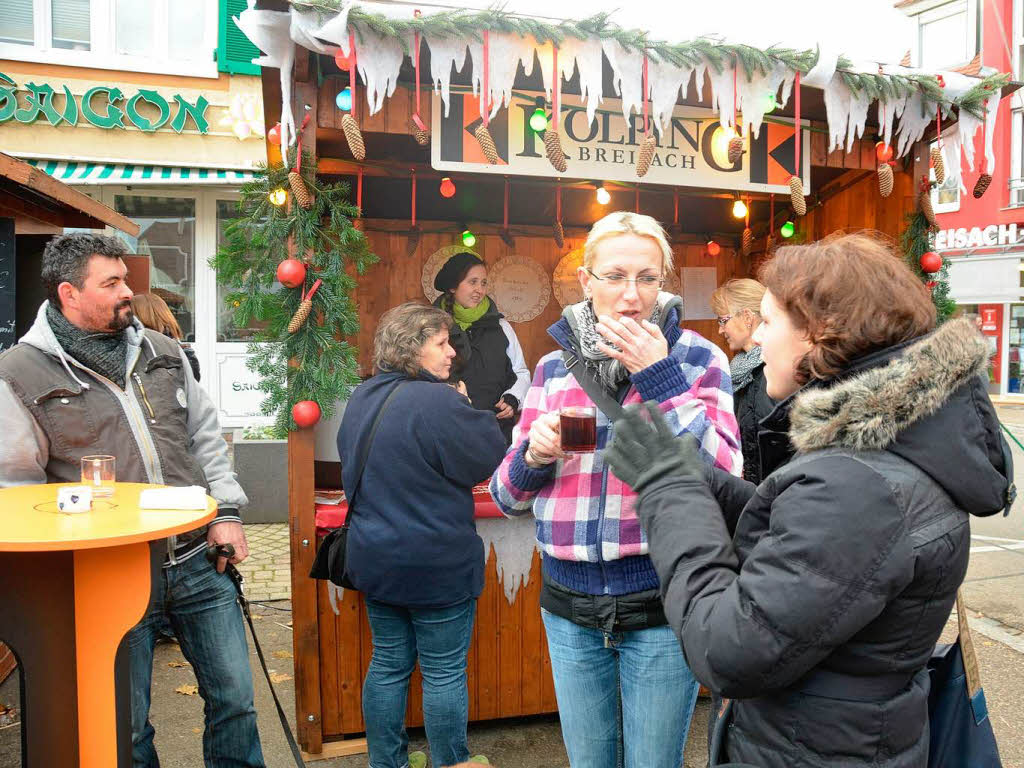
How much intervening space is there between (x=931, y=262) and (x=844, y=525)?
3621 mm

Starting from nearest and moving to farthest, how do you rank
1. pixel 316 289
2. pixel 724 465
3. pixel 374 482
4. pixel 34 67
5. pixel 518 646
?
pixel 724 465 < pixel 374 482 < pixel 316 289 < pixel 518 646 < pixel 34 67

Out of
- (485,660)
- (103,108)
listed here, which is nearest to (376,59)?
(485,660)

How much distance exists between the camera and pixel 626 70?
10.8ft

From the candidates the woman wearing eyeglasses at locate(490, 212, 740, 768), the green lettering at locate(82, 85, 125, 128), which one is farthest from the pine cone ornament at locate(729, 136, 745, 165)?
the green lettering at locate(82, 85, 125, 128)

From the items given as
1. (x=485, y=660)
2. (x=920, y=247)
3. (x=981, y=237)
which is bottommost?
(x=485, y=660)

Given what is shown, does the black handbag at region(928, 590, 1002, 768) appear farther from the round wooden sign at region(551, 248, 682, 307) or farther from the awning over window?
the awning over window

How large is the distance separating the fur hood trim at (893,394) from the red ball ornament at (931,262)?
10.7ft

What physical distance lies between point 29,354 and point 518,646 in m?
2.46

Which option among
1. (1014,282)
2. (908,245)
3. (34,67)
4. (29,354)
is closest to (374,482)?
(29,354)

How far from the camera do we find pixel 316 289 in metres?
3.37

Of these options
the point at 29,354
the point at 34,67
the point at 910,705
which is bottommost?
the point at 910,705

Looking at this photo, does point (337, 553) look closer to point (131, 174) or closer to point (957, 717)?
point (957, 717)

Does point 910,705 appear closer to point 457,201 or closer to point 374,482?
point 374,482

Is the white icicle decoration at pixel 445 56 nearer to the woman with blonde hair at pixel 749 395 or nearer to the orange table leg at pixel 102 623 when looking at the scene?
the woman with blonde hair at pixel 749 395
